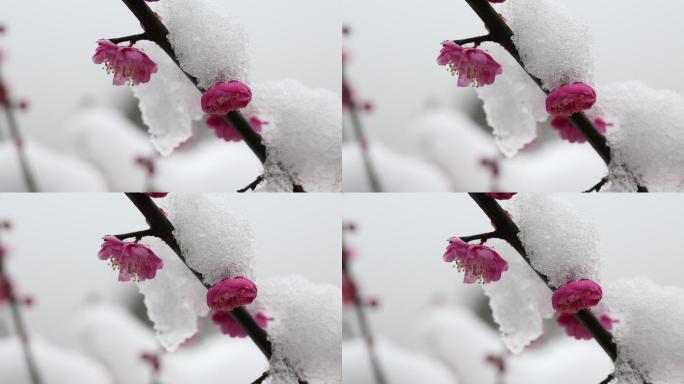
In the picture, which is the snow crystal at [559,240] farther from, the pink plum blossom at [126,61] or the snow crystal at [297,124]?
the pink plum blossom at [126,61]

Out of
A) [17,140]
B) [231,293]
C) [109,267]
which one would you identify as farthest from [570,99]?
[17,140]

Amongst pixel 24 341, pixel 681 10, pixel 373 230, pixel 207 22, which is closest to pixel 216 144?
pixel 207 22

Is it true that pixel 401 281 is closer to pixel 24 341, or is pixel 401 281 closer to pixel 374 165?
pixel 374 165

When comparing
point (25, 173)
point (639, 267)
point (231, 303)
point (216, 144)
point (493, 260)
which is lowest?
point (639, 267)

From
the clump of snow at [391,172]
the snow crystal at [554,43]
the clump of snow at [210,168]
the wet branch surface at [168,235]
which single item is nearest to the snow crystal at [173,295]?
the wet branch surface at [168,235]

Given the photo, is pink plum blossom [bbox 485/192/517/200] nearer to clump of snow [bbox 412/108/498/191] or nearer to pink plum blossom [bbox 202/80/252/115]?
clump of snow [bbox 412/108/498/191]

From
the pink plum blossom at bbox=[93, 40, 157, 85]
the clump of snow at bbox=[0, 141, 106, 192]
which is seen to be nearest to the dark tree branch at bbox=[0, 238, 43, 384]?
the clump of snow at bbox=[0, 141, 106, 192]

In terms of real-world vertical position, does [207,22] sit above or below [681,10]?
above

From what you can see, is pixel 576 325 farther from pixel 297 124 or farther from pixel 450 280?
pixel 297 124
